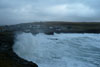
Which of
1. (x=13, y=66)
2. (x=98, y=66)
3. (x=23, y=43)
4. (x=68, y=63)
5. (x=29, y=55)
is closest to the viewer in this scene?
(x=13, y=66)

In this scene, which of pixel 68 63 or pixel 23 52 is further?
pixel 23 52

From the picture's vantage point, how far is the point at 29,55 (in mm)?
17172

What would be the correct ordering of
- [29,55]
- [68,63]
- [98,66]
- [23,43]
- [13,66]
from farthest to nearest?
[23,43] → [29,55] → [68,63] → [98,66] → [13,66]

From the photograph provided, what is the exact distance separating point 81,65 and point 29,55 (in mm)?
6413

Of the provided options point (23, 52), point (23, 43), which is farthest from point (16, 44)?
point (23, 52)

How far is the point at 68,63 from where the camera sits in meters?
13.6

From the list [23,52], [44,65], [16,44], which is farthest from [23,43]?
[44,65]

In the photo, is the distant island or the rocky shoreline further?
the distant island

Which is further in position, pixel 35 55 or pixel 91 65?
pixel 35 55

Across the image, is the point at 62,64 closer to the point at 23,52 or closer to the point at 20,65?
the point at 20,65

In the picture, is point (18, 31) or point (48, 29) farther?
point (48, 29)

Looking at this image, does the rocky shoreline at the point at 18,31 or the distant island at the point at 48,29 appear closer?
the rocky shoreline at the point at 18,31

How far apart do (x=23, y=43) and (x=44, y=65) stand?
7.80 metres

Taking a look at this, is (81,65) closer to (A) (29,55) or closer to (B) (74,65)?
(B) (74,65)
